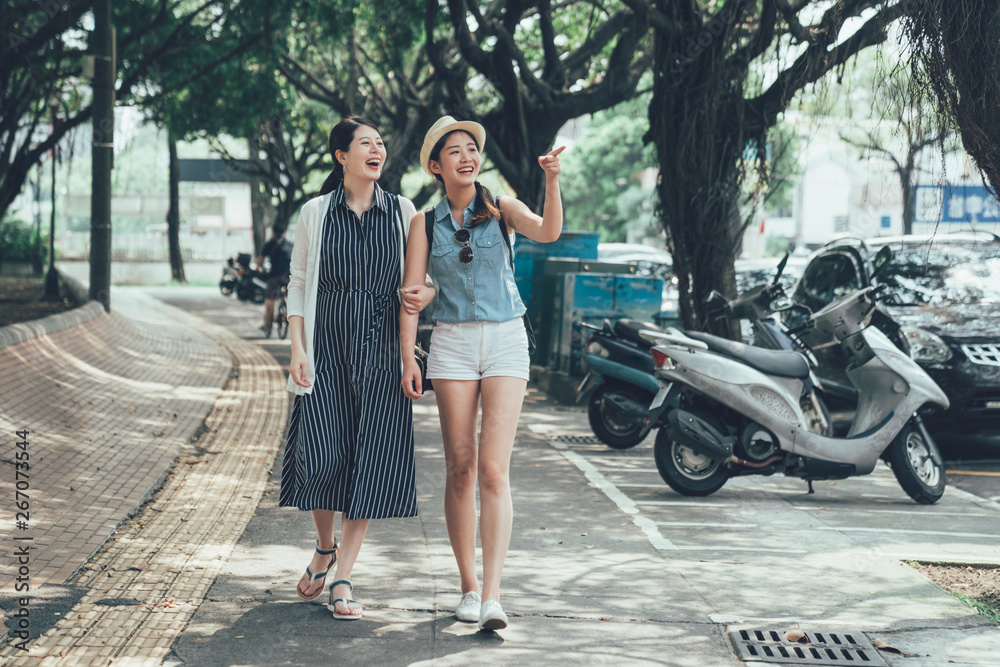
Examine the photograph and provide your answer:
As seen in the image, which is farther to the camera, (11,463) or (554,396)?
(554,396)

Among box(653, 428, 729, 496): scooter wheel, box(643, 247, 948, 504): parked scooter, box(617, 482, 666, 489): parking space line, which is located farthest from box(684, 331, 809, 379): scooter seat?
box(617, 482, 666, 489): parking space line

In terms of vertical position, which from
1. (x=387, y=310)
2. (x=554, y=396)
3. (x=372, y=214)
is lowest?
(x=554, y=396)

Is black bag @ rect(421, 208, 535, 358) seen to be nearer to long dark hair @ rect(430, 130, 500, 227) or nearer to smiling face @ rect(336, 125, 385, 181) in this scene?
long dark hair @ rect(430, 130, 500, 227)

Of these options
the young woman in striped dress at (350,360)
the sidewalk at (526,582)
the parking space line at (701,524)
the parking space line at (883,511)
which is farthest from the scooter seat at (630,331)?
the young woman in striped dress at (350,360)

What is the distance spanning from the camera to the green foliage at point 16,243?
93.8 feet

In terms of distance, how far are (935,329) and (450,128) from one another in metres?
5.53

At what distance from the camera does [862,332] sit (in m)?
7.17

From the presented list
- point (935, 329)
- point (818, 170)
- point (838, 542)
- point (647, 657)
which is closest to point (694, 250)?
point (935, 329)

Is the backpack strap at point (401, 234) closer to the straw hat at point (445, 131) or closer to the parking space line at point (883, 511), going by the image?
the straw hat at point (445, 131)

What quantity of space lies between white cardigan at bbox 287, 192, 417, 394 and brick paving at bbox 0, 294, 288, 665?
1122 mm

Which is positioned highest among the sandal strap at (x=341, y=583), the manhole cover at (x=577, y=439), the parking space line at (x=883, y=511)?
the sandal strap at (x=341, y=583)

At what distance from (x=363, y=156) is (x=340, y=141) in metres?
0.14

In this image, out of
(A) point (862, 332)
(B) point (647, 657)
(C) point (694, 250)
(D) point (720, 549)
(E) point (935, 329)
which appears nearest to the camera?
(B) point (647, 657)

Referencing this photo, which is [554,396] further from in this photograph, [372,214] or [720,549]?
[372,214]
